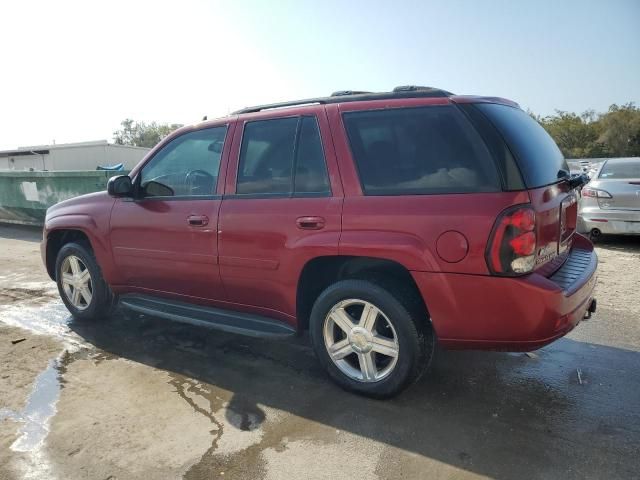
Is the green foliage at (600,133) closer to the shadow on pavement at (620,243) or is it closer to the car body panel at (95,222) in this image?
the shadow on pavement at (620,243)

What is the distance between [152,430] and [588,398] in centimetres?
275

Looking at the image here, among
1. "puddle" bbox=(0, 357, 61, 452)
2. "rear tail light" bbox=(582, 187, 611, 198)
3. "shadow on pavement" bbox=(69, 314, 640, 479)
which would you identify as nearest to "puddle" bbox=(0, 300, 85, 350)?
"shadow on pavement" bbox=(69, 314, 640, 479)

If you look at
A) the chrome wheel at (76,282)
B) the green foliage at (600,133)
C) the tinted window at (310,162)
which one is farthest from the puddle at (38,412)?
the green foliage at (600,133)

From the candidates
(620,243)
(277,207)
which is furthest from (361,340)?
(620,243)

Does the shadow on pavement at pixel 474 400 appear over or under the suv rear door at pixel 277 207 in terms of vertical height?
under

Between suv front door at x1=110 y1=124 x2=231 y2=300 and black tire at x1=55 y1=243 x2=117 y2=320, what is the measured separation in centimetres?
42

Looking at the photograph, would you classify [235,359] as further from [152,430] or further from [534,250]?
[534,250]

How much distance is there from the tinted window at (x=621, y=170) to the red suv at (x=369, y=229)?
17.4 ft

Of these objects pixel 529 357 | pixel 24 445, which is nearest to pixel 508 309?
pixel 529 357

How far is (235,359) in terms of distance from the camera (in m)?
3.98

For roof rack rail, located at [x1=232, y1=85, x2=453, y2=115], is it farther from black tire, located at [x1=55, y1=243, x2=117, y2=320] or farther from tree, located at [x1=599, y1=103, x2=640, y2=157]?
tree, located at [x1=599, y1=103, x2=640, y2=157]

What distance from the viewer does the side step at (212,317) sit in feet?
11.5

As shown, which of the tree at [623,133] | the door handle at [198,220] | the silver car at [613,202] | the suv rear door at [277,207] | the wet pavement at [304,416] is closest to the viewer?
the wet pavement at [304,416]

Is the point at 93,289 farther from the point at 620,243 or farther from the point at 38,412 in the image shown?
the point at 620,243
